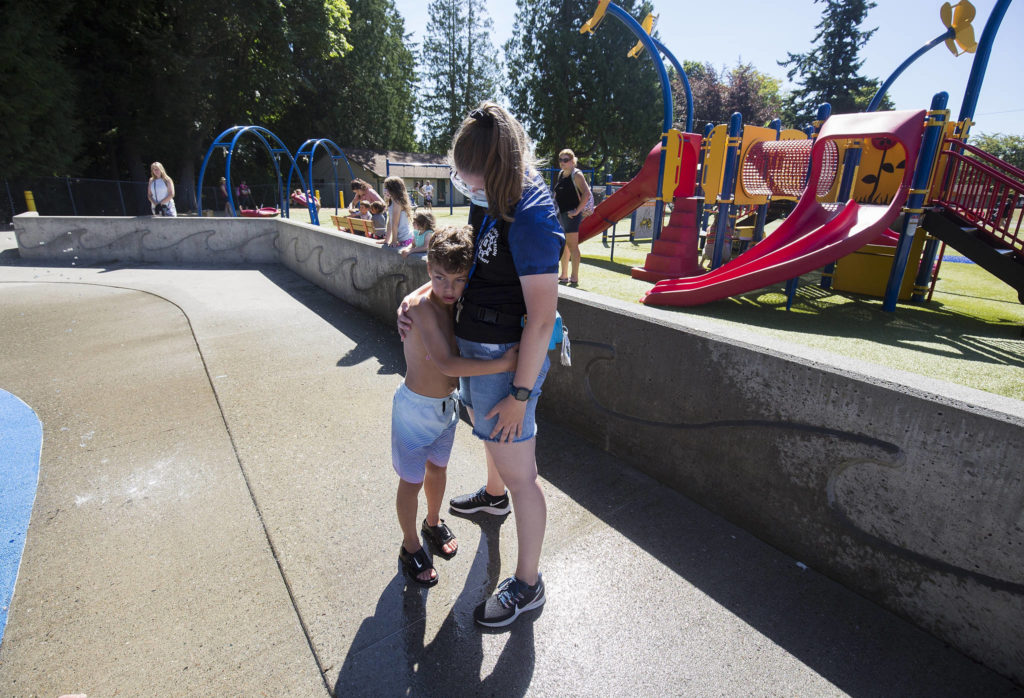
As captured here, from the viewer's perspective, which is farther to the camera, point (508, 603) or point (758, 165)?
point (758, 165)

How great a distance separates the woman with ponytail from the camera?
67.9 inches

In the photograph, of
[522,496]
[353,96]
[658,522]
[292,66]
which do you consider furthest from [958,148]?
[353,96]

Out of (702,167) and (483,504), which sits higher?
(702,167)

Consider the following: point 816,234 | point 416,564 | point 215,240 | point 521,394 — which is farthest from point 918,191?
point 215,240

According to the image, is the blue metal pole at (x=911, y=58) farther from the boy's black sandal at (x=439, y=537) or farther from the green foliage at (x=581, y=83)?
the green foliage at (x=581, y=83)

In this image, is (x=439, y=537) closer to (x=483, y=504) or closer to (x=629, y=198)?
(x=483, y=504)

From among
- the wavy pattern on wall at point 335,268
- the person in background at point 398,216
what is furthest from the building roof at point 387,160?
the person in background at point 398,216

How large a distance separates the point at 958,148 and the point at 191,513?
8.03 m

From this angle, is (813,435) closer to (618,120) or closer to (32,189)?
(32,189)

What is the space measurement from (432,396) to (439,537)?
86cm

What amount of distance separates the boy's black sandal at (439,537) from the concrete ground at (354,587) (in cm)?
5

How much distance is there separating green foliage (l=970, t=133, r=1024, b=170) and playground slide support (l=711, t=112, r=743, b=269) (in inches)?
2612

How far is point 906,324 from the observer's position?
17.5ft

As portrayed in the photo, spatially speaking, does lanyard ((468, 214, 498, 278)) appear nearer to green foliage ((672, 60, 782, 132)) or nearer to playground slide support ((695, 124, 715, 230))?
playground slide support ((695, 124, 715, 230))
